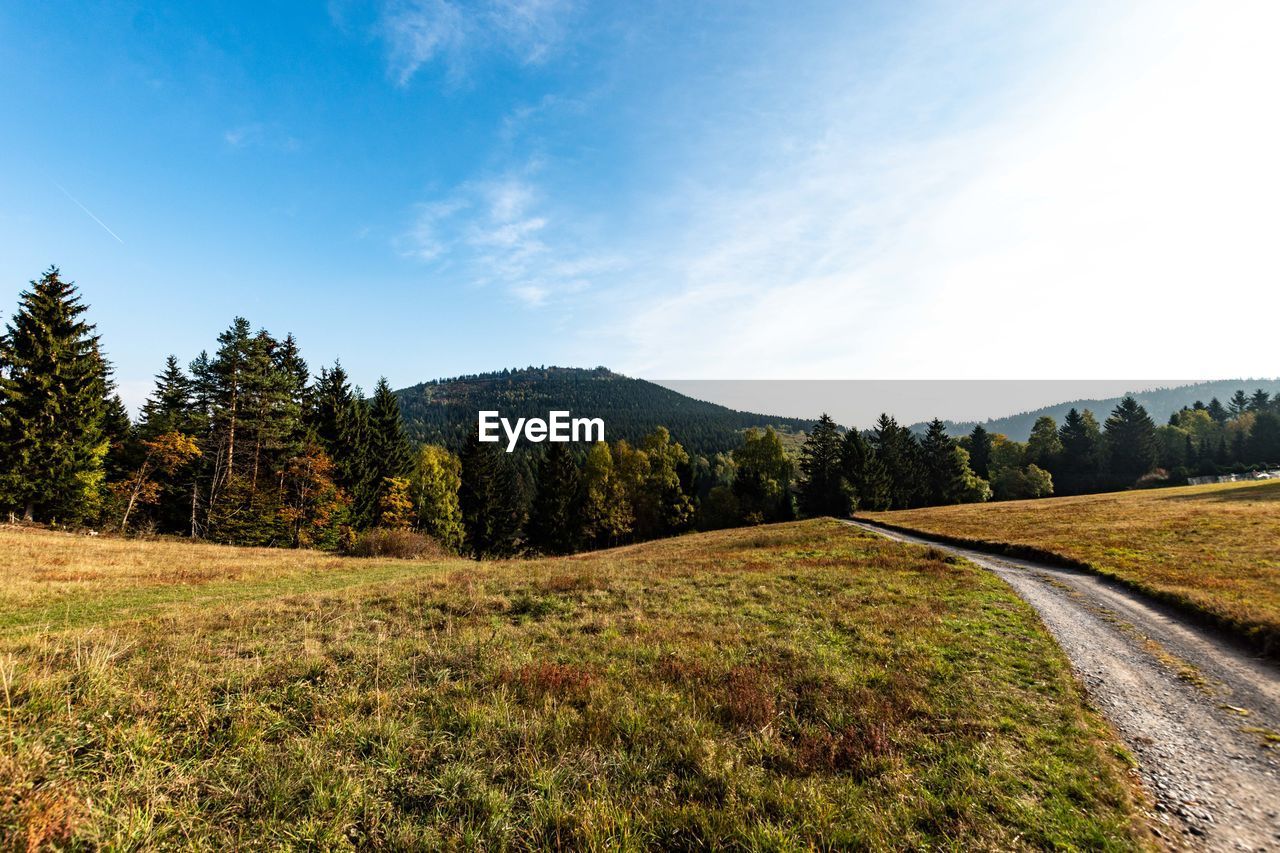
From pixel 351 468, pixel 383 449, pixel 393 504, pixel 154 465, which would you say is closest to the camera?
pixel 154 465

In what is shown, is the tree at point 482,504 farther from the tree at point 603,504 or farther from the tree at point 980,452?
the tree at point 980,452

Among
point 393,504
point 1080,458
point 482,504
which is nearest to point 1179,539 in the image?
point 482,504

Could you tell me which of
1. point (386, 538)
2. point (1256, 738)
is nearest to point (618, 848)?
point (1256, 738)

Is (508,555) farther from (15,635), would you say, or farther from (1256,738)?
(1256,738)

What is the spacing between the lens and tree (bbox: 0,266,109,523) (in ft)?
100.0

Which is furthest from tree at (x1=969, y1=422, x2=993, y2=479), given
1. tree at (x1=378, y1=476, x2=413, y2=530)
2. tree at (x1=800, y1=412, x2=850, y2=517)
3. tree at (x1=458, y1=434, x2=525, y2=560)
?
tree at (x1=378, y1=476, x2=413, y2=530)

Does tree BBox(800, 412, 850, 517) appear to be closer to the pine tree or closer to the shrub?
the shrub

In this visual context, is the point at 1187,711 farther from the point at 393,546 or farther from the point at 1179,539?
the point at 393,546

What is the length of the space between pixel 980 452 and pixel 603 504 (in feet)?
252

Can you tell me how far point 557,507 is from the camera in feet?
186

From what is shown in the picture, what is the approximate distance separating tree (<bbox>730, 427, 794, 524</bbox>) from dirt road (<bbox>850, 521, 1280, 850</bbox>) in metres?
48.1

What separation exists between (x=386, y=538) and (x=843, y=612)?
3468 centimetres

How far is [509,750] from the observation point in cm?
620

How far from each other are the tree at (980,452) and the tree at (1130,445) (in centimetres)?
1771
